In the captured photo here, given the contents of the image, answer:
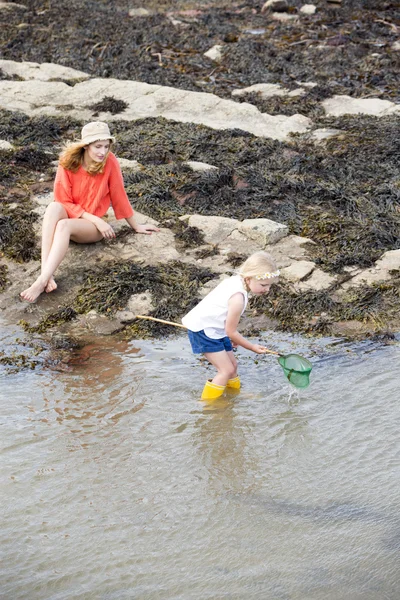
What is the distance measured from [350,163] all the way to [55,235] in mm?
3945

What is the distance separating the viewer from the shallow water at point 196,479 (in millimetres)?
3705

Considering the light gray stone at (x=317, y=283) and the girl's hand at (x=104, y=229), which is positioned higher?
the girl's hand at (x=104, y=229)

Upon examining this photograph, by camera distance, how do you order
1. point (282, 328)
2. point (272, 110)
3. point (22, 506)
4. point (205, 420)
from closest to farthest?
point (22, 506), point (205, 420), point (282, 328), point (272, 110)

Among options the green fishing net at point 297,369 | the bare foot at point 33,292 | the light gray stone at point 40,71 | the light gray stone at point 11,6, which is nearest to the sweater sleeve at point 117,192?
the bare foot at point 33,292

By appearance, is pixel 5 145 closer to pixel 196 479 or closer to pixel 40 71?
pixel 40 71

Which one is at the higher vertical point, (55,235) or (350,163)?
(55,235)

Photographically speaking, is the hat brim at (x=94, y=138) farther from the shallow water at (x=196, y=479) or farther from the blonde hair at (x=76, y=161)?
the shallow water at (x=196, y=479)

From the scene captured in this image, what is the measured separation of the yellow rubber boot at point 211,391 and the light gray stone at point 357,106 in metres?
6.30

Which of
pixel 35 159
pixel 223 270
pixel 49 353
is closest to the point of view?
pixel 49 353

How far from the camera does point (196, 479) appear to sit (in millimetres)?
4512

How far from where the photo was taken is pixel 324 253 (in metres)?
7.24

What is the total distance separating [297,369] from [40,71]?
8.29 meters

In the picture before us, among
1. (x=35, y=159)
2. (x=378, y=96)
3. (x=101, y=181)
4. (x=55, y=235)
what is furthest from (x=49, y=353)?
(x=378, y=96)

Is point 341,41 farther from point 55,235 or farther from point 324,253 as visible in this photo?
point 55,235
